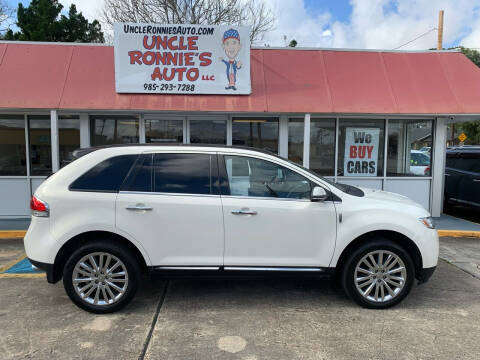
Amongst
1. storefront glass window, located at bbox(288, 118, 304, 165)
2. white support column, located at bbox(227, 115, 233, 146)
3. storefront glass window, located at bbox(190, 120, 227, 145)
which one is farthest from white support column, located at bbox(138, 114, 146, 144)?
storefront glass window, located at bbox(288, 118, 304, 165)

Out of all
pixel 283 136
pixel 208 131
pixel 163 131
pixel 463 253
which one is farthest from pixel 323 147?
pixel 163 131

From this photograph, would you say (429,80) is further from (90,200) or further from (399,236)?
(90,200)

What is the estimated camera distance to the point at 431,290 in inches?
183

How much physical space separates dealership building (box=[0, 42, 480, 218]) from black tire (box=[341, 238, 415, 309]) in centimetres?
393

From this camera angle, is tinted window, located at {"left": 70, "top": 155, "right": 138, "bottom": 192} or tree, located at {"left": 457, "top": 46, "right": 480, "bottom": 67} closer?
tinted window, located at {"left": 70, "top": 155, "right": 138, "bottom": 192}

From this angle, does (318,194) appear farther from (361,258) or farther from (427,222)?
(427,222)

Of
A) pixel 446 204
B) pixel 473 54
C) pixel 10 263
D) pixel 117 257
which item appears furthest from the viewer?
pixel 473 54

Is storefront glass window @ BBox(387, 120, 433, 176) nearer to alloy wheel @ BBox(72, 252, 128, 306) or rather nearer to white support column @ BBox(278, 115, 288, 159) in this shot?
white support column @ BBox(278, 115, 288, 159)

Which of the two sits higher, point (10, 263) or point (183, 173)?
point (183, 173)

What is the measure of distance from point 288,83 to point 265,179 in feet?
15.5

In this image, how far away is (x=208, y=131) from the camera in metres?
8.59

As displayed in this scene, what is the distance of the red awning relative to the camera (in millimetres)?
7629

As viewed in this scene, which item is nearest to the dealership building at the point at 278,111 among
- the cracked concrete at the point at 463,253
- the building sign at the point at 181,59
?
the building sign at the point at 181,59

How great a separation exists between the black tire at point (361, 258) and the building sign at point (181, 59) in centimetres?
495
